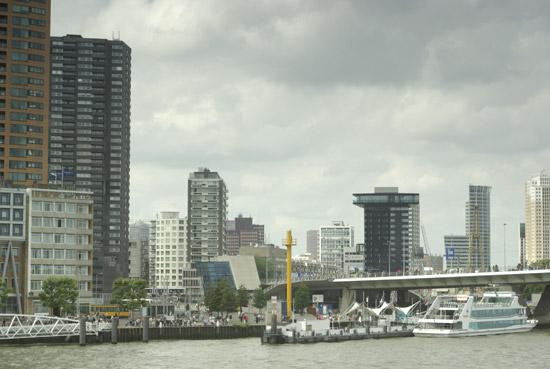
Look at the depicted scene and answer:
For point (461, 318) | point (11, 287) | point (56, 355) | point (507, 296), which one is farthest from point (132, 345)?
point (507, 296)

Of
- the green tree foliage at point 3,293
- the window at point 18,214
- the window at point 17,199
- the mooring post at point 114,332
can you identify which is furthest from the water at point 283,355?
the window at point 17,199

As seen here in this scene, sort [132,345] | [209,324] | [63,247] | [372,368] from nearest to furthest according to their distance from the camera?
1. [372,368]
2. [132,345]
3. [209,324]
4. [63,247]

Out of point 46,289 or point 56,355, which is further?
point 46,289

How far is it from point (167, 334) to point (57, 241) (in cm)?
3570

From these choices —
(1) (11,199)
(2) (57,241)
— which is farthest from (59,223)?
(1) (11,199)

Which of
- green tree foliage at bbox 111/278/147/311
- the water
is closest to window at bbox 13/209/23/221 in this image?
green tree foliage at bbox 111/278/147/311

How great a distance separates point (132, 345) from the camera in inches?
5586

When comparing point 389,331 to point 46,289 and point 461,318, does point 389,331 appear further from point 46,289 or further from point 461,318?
point 46,289

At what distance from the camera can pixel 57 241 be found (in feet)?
597

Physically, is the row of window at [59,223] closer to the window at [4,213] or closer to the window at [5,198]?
the window at [4,213]

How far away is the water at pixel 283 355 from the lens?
116125mm

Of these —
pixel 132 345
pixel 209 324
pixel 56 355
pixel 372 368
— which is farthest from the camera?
pixel 209 324

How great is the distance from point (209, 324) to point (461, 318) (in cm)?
4138

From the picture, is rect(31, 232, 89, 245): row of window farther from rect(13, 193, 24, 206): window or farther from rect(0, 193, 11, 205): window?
rect(0, 193, 11, 205): window
